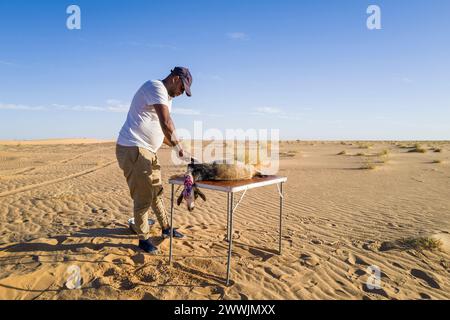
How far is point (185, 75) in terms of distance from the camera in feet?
12.3

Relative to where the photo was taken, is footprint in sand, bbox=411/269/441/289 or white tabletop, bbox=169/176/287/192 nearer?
white tabletop, bbox=169/176/287/192

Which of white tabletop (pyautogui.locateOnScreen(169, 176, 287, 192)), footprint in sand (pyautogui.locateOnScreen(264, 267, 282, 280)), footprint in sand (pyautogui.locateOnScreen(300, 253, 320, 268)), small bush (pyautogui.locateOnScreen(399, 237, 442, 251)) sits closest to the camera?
white tabletop (pyautogui.locateOnScreen(169, 176, 287, 192))

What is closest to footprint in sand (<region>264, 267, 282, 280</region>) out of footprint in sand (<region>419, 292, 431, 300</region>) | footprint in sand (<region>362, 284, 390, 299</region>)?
footprint in sand (<region>362, 284, 390, 299</region>)

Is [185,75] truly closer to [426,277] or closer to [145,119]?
[145,119]

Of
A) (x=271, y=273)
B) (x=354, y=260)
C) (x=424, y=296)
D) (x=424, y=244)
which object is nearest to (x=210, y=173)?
(x=271, y=273)

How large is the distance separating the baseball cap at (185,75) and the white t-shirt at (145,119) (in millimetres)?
242

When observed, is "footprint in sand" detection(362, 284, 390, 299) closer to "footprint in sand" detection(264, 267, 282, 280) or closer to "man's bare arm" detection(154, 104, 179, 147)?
"footprint in sand" detection(264, 267, 282, 280)

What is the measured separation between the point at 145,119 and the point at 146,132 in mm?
153

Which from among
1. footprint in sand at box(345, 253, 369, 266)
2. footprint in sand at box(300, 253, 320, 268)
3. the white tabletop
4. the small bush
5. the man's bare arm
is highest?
the man's bare arm

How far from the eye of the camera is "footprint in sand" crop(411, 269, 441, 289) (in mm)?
3533

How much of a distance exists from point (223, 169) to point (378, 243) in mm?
2887

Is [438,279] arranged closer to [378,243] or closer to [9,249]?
[378,243]

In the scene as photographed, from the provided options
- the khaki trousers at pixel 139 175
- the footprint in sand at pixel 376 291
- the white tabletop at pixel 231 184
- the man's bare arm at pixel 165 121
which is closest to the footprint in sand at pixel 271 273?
the footprint in sand at pixel 376 291
